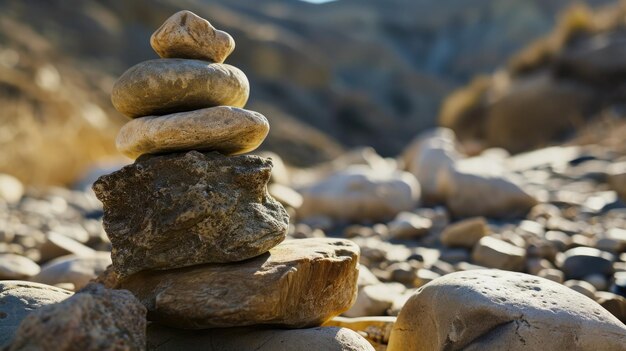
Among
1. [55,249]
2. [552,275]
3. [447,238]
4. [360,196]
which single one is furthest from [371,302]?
[360,196]

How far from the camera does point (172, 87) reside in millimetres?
2693

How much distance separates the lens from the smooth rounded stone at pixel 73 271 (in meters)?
3.81

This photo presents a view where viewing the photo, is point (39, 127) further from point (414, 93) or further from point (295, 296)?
point (414, 93)

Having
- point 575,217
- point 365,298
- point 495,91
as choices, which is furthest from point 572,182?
point 495,91

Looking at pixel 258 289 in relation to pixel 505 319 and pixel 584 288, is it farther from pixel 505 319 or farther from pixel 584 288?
pixel 584 288

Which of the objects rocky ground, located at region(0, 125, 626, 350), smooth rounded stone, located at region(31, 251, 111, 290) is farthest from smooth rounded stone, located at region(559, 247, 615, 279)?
smooth rounded stone, located at region(31, 251, 111, 290)

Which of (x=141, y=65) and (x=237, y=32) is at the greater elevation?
(x=237, y=32)

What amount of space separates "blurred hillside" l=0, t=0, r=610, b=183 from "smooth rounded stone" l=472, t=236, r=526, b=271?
9759 millimetres

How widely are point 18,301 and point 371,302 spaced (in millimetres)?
1857

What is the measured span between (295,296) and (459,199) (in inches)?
163

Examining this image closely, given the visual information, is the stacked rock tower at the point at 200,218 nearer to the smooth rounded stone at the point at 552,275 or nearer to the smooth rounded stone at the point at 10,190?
the smooth rounded stone at the point at 552,275

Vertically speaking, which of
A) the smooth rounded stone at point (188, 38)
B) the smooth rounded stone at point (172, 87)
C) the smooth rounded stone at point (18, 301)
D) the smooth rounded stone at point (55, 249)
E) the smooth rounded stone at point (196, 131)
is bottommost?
the smooth rounded stone at point (55, 249)

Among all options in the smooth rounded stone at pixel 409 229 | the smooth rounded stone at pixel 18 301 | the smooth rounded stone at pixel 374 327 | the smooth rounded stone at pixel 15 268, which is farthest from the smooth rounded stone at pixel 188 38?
the smooth rounded stone at pixel 409 229

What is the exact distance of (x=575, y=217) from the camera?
18.9ft
